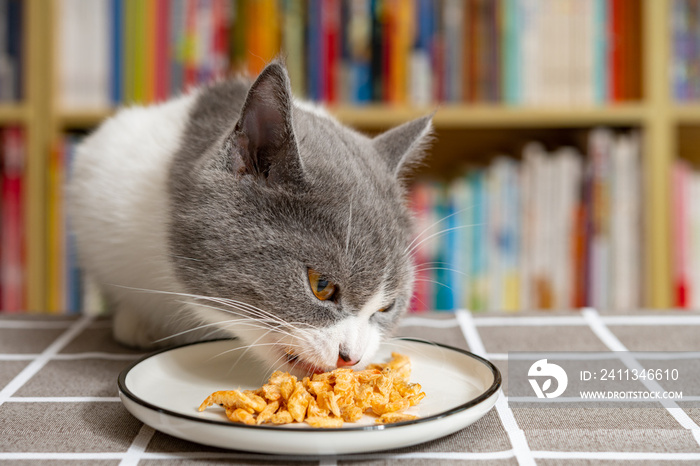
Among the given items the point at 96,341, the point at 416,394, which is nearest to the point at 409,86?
the point at 96,341

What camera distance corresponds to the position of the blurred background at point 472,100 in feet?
5.61

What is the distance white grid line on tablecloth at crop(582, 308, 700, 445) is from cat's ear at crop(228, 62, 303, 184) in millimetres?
466

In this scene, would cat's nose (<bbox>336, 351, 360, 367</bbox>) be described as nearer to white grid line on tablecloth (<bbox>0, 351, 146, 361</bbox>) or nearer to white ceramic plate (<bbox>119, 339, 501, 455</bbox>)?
white ceramic plate (<bbox>119, 339, 501, 455</bbox>)

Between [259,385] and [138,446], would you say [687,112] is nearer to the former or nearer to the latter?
[259,385]

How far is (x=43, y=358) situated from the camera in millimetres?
890

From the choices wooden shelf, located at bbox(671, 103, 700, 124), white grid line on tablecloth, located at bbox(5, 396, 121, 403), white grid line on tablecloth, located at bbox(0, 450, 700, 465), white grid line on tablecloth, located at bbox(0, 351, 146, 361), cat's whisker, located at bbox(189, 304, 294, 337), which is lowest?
white grid line on tablecloth, located at bbox(0, 450, 700, 465)

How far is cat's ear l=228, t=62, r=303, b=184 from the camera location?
721 millimetres

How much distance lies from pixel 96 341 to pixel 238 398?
1.48ft

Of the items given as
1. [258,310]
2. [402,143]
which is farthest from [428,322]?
[258,310]

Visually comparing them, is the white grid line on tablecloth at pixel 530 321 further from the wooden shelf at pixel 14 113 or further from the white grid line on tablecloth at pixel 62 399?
the wooden shelf at pixel 14 113

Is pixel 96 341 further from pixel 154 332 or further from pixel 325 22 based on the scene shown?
pixel 325 22

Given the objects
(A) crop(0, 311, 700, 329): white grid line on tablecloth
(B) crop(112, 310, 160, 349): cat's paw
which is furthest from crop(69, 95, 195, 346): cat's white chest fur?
(A) crop(0, 311, 700, 329): white grid line on tablecloth

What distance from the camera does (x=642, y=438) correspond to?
2.04 feet

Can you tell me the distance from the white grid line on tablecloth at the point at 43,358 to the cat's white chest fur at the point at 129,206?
0.07 metres
